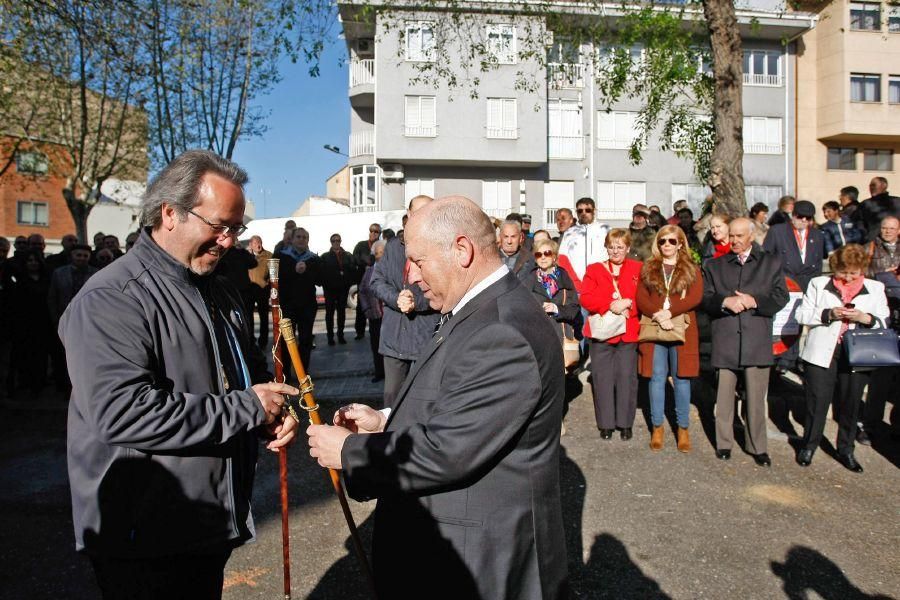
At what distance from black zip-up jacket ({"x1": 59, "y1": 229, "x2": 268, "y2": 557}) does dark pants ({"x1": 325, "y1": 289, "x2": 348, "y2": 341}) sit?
10050mm

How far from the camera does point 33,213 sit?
47.8 meters

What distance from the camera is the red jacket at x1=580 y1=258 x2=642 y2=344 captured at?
6.71m

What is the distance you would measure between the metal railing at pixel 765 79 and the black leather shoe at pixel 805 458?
31340 millimetres

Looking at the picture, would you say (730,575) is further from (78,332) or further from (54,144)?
(54,144)

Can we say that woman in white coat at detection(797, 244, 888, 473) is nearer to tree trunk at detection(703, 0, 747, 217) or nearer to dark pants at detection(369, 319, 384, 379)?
tree trunk at detection(703, 0, 747, 217)

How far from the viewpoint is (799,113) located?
32.9 metres

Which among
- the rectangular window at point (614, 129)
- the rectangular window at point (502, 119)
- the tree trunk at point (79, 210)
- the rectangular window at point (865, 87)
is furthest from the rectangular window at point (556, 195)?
the tree trunk at point (79, 210)

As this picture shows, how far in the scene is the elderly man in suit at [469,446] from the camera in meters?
1.97

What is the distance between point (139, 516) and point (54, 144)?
24419mm

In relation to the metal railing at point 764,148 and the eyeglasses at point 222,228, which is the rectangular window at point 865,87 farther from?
the eyeglasses at point 222,228

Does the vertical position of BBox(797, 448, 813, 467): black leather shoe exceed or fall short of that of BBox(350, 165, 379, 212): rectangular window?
it falls short

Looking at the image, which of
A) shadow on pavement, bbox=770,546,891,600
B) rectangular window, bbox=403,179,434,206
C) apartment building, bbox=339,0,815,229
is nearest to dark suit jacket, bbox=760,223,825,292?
shadow on pavement, bbox=770,546,891,600

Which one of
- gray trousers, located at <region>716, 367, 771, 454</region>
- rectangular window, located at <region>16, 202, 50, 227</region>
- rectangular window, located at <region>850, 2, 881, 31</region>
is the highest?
rectangular window, located at <region>850, 2, 881, 31</region>

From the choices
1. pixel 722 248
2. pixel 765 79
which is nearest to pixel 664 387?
pixel 722 248
